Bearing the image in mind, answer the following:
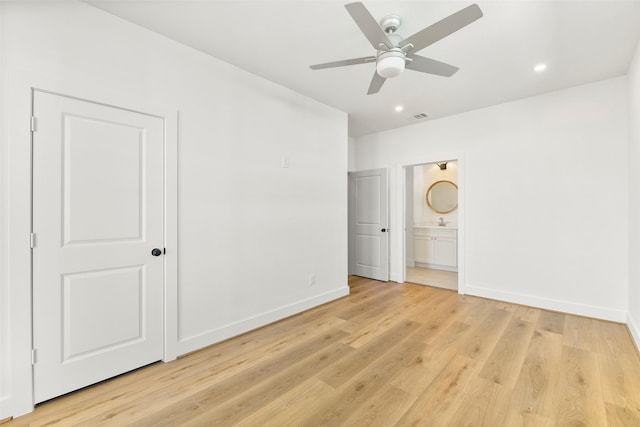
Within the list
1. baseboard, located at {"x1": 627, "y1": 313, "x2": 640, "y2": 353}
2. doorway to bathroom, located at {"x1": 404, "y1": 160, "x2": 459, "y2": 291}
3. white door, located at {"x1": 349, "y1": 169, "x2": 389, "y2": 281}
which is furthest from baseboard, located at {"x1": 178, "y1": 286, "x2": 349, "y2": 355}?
baseboard, located at {"x1": 627, "y1": 313, "x2": 640, "y2": 353}

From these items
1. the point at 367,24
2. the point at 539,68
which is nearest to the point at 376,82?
the point at 367,24

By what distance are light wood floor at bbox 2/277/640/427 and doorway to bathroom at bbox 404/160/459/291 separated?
2.70m

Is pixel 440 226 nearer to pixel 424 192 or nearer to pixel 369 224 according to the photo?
pixel 424 192

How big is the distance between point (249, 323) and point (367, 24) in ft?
9.28

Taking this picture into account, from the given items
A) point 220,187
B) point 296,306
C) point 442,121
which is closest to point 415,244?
point 442,121

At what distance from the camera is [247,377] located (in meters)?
2.20

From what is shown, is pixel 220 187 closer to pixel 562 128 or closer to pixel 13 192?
pixel 13 192

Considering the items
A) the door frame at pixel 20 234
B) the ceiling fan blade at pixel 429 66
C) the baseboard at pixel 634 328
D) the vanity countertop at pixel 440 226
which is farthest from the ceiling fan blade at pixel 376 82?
the vanity countertop at pixel 440 226

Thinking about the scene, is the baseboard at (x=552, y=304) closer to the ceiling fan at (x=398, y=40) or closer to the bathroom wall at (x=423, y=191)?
the bathroom wall at (x=423, y=191)

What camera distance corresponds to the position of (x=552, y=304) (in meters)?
3.59

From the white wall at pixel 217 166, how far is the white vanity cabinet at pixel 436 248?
2755 mm

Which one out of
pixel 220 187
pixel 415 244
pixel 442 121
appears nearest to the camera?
pixel 220 187

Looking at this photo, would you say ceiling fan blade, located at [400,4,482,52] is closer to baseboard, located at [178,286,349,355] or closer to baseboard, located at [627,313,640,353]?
baseboard, located at [178,286,349,355]

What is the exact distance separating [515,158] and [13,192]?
5.00m
